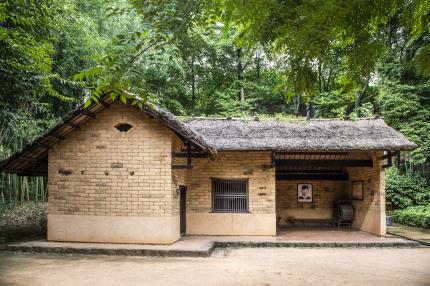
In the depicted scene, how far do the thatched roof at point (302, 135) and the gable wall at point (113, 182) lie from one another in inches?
95.4

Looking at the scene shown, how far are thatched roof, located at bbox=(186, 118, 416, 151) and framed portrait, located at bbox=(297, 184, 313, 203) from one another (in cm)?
317

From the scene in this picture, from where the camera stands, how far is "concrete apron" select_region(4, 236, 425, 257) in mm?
9438

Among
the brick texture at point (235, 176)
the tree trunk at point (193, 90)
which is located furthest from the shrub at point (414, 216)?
the tree trunk at point (193, 90)

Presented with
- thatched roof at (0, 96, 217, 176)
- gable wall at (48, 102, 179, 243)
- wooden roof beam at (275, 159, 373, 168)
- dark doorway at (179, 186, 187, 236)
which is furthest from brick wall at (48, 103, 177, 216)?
wooden roof beam at (275, 159, 373, 168)

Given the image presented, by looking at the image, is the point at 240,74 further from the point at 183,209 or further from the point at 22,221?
the point at 22,221

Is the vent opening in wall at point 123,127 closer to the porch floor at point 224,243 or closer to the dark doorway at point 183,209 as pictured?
the dark doorway at point 183,209

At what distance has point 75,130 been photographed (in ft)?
35.4

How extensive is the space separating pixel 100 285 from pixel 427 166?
57.4ft

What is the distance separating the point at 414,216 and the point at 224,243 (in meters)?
A: 8.97

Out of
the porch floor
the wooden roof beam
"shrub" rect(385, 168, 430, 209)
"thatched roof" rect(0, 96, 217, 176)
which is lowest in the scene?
the porch floor

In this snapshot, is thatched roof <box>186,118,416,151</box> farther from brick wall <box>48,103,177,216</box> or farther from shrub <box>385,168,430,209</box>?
shrub <box>385,168,430,209</box>

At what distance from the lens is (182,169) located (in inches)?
471

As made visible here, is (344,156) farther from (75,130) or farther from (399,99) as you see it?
(75,130)

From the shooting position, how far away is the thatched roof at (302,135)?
39.3 ft
